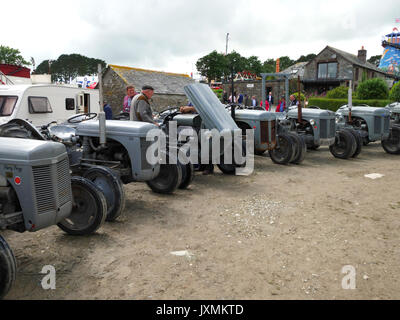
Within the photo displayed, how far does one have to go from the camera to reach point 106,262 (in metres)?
3.40

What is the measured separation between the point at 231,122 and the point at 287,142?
2.04 metres

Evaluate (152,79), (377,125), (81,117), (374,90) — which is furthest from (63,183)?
(374,90)

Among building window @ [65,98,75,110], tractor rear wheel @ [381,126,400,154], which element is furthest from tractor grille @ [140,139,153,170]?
building window @ [65,98,75,110]

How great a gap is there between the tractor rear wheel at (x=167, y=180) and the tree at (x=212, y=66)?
48.2m

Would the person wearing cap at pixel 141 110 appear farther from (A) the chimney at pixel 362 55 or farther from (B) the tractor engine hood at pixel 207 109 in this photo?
(A) the chimney at pixel 362 55

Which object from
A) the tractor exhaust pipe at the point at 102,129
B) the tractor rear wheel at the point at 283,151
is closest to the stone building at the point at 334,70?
the tractor rear wheel at the point at 283,151

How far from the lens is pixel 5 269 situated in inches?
103

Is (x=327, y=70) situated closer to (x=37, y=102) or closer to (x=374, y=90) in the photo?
(x=374, y=90)

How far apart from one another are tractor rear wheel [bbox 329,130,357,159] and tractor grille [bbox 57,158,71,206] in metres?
7.68

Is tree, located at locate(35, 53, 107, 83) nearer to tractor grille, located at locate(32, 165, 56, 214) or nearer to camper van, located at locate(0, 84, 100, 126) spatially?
camper van, located at locate(0, 84, 100, 126)

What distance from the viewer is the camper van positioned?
387 inches

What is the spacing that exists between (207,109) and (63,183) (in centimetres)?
379
